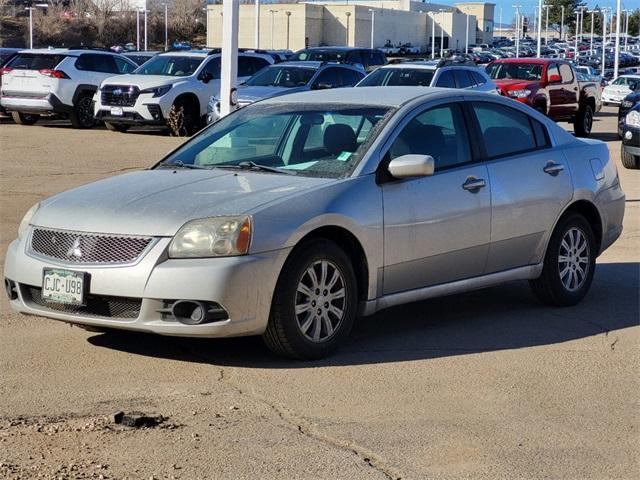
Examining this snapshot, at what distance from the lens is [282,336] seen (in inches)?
255

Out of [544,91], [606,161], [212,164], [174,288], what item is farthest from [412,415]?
[544,91]

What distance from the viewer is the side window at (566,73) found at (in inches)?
A: 1083

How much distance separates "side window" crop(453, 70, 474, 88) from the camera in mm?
23345

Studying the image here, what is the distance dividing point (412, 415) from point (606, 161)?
3807 mm

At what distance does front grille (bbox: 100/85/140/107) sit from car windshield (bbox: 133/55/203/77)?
1168 mm

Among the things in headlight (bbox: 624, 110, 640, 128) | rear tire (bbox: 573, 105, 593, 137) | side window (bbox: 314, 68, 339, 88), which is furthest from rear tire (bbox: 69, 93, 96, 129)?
headlight (bbox: 624, 110, 640, 128)

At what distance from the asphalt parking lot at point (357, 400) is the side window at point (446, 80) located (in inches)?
569

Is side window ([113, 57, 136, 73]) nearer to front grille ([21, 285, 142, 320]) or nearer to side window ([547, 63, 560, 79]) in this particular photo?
side window ([547, 63, 560, 79])

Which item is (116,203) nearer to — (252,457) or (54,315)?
(54,315)

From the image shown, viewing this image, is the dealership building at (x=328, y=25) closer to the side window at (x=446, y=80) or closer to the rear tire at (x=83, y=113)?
the rear tire at (x=83, y=113)

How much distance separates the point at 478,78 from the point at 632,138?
5.19 m

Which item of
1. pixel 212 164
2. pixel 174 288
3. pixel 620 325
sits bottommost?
pixel 620 325

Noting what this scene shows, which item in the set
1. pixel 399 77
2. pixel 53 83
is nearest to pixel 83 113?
pixel 53 83

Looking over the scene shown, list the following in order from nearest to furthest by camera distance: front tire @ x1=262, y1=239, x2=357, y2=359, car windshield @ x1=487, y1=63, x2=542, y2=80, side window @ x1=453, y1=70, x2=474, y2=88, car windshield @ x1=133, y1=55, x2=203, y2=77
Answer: front tire @ x1=262, y1=239, x2=357, y2=359 < side window @ x1=453, y1=70, x2=474, y2=88 < car windshield @ x1=133, y1=55, x2=203, y2=77 < car windshield @ x1=487, y1=63, x2=542, y2=80
